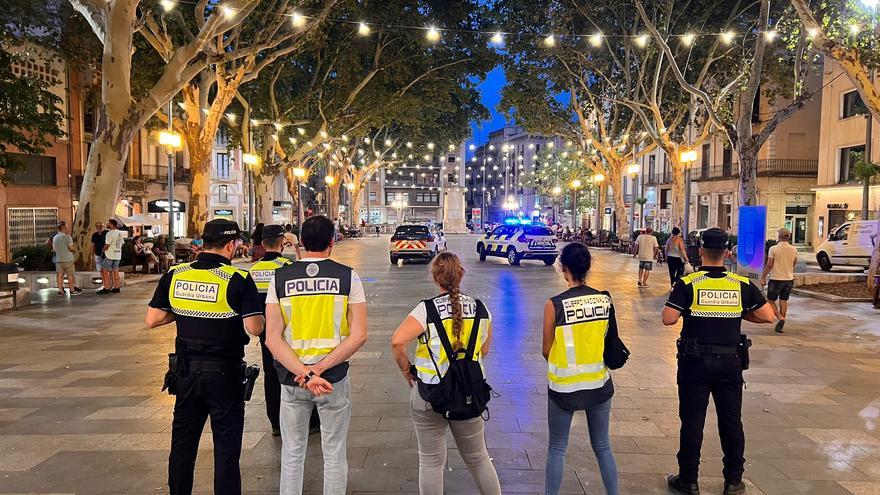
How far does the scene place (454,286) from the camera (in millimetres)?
3307

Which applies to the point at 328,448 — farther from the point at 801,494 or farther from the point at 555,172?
the point at 555,172

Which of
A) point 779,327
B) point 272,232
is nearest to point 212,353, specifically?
point 272,232

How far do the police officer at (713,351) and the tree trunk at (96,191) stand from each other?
15.4 metres

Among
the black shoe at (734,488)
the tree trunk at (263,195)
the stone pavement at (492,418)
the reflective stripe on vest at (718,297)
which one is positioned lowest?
the stone pavement at (492,418)

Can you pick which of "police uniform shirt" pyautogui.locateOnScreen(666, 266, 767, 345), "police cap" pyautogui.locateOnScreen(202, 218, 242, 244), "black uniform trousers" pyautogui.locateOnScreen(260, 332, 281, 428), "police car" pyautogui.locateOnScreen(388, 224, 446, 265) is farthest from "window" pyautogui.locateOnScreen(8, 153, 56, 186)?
"police uniform shirt" pyautogui.locateOnScreen(666, 266, 767, 345)

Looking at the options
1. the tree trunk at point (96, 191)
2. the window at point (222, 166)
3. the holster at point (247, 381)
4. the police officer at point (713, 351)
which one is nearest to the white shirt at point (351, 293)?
the holster at point (247, 381)

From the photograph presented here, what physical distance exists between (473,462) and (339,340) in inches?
41.0

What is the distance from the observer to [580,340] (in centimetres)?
357

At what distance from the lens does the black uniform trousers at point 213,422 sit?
350 centimetres

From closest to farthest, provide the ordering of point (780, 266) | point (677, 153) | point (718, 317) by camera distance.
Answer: point (718, 317), point (780, 266), point (677, 153)

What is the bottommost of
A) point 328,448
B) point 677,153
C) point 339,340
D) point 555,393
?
point 328,448

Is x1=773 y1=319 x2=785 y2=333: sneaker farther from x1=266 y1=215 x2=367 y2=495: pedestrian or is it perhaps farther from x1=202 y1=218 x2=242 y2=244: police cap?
x1=202 y1=218 x2=242 y2=244: police cap

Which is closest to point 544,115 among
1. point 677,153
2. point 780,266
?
point 677,153

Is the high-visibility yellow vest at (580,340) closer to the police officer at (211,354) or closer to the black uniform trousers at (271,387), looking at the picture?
the police officer at (211,354)
